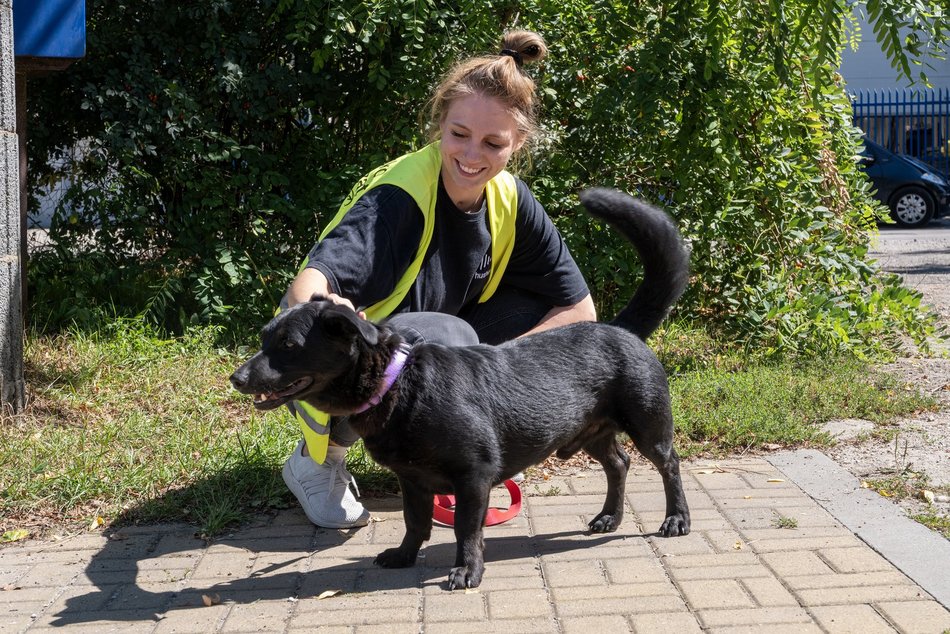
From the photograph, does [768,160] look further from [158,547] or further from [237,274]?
[158,547]

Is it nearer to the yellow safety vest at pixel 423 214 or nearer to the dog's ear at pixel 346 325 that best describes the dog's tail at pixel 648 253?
the yellow safety vest at pixel 423 214

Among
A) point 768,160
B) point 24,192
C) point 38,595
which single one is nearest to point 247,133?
point 24,192

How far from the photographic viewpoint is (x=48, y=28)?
5.40 m

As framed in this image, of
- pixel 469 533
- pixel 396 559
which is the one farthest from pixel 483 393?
pixel 396 559

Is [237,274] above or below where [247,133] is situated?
below

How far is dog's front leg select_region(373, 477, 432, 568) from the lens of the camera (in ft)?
11.6

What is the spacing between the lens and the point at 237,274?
21.3 ft

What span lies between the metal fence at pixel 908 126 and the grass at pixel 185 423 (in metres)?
17.5

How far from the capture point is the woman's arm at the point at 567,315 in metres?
4.42

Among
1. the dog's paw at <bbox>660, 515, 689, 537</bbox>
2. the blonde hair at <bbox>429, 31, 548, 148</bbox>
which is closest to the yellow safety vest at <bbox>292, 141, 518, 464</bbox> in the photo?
the blonde hair at <bbox>429, 31, 548, 148</bbox>

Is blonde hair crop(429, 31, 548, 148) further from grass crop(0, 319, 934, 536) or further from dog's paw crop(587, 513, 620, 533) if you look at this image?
grass crop(0, 319, 934, 536)

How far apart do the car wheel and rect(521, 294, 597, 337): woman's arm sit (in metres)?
15.3

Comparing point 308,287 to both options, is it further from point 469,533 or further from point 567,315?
point 567,315

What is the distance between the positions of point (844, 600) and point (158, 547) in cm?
254
